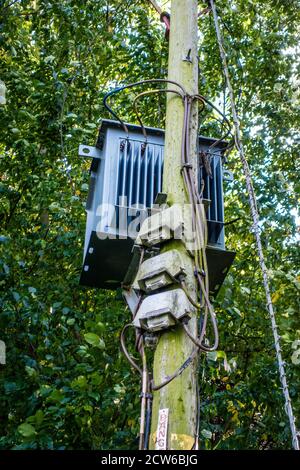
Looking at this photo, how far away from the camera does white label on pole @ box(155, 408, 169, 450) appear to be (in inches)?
67.6

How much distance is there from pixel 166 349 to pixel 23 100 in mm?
4097

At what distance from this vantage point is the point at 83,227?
Result: 15.3 feet

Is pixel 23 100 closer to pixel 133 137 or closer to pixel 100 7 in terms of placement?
pixel 100 7

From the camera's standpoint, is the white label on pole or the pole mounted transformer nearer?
the white label on pole

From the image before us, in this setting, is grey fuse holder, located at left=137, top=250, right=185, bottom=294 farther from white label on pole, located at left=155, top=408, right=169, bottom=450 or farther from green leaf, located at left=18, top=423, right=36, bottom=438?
green leaf, located at left=18, top=423, right=36, bottom=438

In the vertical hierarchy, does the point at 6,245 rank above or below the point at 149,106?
below

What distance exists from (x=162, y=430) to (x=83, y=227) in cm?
305

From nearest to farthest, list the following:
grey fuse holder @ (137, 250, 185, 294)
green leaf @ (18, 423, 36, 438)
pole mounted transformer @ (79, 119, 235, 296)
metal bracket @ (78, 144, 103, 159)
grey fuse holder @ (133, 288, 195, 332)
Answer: grey fuse holder @ (133, 288, 195, 332), grey fuse holder @ (137, 250, 185, 294), pole mounted transformer @ (79, 119, 235, 296), green leaf @ (18, 423, 36, 438), metal bracket @ (78, 144, 103, 159)

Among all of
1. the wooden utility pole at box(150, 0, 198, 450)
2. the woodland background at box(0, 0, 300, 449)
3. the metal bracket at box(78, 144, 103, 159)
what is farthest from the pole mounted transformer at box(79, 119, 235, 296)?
the woodland background at box(0, 0, 300, 449)

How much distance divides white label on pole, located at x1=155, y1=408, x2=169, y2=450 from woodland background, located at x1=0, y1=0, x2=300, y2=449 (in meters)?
1.42

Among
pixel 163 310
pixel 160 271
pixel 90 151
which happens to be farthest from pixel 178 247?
pixel 90 151

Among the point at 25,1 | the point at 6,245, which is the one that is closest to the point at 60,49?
the point at 25,1

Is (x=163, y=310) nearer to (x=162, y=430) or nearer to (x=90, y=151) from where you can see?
(x=162, y=430)

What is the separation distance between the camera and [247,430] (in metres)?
4.08
